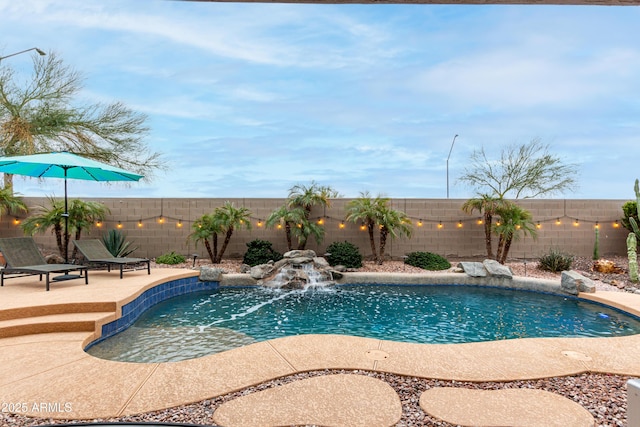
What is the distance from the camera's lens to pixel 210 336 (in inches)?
201

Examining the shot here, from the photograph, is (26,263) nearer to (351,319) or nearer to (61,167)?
(61,167)

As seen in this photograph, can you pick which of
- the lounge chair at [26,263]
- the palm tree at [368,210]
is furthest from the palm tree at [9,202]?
the palm tree at [368,210]

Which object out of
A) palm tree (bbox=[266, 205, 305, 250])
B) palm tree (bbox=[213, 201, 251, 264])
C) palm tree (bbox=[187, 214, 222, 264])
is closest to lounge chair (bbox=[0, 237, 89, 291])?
palm tree (bbox=[187, 214, 222, 264])

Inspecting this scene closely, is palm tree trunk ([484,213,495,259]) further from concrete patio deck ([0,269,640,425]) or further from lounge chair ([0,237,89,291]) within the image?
lounge chair ([0,237,89,291])

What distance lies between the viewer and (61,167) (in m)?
7.69

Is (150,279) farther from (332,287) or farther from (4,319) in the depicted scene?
(332,287)

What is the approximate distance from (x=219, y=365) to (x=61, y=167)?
657 centimetres

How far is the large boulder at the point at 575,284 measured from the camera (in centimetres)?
759

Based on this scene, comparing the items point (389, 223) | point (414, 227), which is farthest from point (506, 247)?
point (389, 223)

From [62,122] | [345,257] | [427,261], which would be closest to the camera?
[345,257]

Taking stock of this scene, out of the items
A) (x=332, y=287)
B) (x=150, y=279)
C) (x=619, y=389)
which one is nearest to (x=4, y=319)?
(x=150, y=279)

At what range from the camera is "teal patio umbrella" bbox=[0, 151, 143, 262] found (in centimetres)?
647

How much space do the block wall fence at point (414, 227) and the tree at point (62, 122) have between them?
13.8 ft

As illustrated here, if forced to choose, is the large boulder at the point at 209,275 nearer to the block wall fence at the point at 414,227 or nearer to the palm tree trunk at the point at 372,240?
the block wall fence at the point at 414,227
